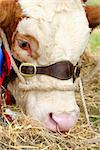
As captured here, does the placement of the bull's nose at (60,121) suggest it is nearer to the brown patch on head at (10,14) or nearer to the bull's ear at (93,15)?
the brown patch on head at (10,14)

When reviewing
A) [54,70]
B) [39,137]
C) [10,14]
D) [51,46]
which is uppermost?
[10,14]

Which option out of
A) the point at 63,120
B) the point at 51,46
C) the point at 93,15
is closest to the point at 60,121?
the point at 63,120

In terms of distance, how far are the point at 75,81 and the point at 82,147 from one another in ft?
1.74

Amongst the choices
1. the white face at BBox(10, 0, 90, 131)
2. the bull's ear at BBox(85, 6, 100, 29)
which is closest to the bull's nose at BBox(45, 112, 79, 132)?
the white face at BBox(10, 0, 90, 131)

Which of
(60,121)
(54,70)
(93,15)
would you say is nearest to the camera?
(60,121)

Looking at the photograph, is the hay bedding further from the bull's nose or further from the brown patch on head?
the brown patch on head

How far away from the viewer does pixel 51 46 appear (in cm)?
475

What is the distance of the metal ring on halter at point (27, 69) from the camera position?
4.84 metres

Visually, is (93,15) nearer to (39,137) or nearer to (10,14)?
(10,14)

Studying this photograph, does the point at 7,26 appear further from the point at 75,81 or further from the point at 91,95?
the point at 91,95

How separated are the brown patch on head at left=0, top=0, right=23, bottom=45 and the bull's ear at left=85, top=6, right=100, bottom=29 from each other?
641 millimetres

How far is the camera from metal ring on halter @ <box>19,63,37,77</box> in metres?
4.84

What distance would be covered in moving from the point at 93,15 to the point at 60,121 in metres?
0.96

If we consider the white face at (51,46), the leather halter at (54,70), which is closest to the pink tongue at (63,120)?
the white face at (51,46)
